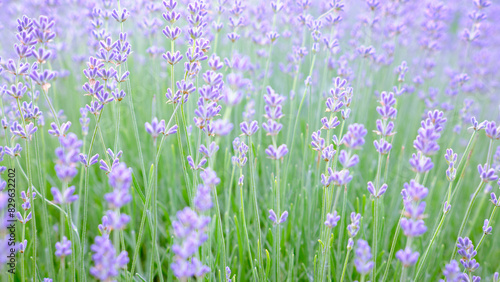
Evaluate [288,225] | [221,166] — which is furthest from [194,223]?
[221,166]

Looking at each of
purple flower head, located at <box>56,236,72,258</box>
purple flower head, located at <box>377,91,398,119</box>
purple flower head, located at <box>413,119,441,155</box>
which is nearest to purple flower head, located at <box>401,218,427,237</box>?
purple flower head, located at <box>413,119,441,155</box>

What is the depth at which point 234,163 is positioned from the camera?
1.80 m

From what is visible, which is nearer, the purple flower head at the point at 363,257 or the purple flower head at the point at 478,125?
the purple flower head at the point at 363,257

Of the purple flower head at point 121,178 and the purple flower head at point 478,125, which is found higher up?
the purple flower head at point 478,125

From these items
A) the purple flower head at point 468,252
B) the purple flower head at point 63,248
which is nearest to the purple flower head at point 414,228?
the purple flower head at point 468,252

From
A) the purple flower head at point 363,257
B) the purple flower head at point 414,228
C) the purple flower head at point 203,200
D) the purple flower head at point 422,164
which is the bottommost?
the purple flower head at point 363,257

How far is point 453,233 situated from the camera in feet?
8.95

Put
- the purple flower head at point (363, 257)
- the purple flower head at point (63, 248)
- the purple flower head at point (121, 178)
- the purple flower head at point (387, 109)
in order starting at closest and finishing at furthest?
the purple flower head at point (121, 178)
the purple flower head at point (363, 257)
the purple flower head at point (63, 248)
the purple flower head at point (387, 109)

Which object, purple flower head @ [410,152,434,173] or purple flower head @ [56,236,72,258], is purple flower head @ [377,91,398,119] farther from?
purple flower head @ [56,236,72,258]

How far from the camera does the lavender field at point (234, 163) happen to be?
4.38 ft

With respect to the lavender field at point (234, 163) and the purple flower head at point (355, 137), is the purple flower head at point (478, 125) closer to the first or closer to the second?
the lavender field at point (234, 163)

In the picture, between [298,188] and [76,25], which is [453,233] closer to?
[298,188]

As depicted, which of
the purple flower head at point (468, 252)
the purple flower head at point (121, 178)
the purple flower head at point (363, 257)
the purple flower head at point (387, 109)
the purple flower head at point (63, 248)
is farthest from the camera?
the purple flower head at point (468, 252)

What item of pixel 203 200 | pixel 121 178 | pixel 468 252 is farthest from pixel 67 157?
pixel 468 252
